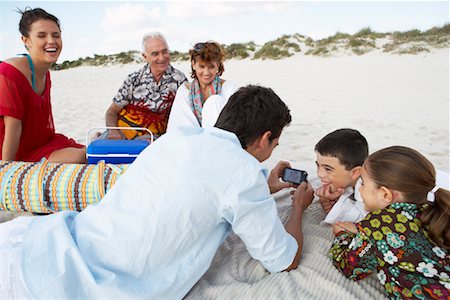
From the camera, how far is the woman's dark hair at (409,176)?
5.27ft

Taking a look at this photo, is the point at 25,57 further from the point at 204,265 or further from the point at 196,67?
the point at 204,265

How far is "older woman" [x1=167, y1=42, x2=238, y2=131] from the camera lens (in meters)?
3.70

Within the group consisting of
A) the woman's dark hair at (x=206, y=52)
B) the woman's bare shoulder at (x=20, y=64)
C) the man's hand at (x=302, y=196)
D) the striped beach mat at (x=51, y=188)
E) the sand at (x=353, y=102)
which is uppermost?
the woman's bare shoulder at (x=20, y=64)

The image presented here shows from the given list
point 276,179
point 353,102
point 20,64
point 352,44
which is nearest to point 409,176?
point 276,179

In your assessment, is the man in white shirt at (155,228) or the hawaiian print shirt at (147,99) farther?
the hawaiian print shirt at (147,99)

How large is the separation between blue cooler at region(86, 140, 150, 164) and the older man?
2.69 ft

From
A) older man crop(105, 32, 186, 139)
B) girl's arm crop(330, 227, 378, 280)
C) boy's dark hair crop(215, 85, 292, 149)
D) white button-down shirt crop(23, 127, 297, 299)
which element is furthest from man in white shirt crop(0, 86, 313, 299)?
older man crop(105, 32, 186, 139)

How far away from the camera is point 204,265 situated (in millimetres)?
1722

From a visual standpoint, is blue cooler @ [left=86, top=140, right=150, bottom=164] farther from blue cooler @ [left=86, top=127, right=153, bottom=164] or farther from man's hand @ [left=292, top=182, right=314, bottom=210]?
man's hand @ [left=292, top=182, right=314, bottom=210]

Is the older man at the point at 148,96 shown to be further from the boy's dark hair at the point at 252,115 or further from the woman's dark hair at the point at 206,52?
the boy's dark hair at the point at 252,115

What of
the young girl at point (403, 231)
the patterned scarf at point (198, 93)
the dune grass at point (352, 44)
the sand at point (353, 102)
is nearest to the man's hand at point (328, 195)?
the young girl at point (403, 231)

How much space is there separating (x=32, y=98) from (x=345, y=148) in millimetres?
2440

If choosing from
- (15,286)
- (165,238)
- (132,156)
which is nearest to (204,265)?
(165,238)

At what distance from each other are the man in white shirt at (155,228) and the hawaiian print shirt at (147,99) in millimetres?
2560
